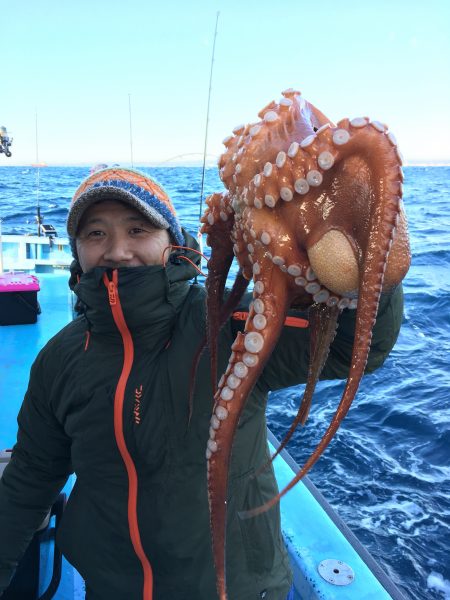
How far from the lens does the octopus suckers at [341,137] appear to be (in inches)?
45.3

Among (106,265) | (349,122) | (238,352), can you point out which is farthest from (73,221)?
(349,122)

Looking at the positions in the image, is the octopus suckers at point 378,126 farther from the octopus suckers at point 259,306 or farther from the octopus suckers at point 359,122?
the octopus suckers at point 259,306

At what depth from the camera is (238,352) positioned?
1325mm

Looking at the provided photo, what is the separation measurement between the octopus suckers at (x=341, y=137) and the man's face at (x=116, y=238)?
1.13m

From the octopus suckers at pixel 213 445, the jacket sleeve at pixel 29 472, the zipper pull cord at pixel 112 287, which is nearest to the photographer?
the octopus suckers at pixel 213 445

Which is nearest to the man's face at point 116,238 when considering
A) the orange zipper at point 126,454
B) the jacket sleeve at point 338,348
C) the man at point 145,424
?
the man at point 145,424

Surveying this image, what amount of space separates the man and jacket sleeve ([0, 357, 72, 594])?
161 mm

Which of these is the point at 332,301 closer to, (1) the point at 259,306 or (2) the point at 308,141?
(1) the point at 259,306

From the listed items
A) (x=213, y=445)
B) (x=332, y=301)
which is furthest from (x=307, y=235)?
(x=213, y=445)

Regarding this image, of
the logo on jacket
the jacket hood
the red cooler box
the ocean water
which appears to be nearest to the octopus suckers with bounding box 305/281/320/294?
the jacket hood

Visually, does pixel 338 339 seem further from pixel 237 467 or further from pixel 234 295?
pixel 237 467

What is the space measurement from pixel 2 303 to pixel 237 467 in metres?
6.12

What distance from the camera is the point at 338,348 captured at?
5.26 ft

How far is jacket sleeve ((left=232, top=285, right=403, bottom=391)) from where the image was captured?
147 cm
